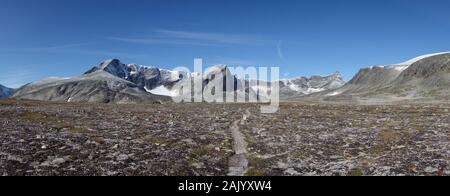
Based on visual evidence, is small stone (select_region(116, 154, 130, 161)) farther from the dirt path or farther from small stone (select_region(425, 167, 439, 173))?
small stone (select_region(425, 167, 439, 173))

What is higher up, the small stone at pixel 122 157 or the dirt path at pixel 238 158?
the small stone at pixel 122 157

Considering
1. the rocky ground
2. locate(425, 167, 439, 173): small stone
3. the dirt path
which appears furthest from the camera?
the dirt path

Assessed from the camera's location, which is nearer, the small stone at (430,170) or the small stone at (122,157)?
the small stone at (430,170)

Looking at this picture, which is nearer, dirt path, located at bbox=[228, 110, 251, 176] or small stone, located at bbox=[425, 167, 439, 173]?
small stone, located at bbox=[425, 167, 439, 173]

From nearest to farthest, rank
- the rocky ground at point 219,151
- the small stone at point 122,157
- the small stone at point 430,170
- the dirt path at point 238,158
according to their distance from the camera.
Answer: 1. the small stone at point 430,170
2. the rocky ground at point 219,151
3. the dirt path at point 238,158
4. the small stone at point 122,157

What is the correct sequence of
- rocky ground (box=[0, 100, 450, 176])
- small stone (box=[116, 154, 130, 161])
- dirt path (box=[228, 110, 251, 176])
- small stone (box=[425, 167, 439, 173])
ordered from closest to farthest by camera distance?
small stone (box=[425, 167, 439, 173]), rocky ground (box=[0, 100, 450, 176]), dirt path (box=[228, 110, 251, 176]), small stone (box=[116, 154, 130, 161])

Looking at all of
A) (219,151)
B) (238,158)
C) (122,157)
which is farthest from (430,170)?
(122,157)

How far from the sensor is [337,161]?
23047 millimetres

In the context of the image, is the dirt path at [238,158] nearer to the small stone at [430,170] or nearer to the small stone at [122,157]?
the small stone at [122,157]

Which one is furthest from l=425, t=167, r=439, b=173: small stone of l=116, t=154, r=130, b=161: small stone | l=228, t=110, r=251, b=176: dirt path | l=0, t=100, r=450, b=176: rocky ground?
l=116, t=154, r=130, b=161: small stone

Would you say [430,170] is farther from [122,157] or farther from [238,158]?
[122,157]

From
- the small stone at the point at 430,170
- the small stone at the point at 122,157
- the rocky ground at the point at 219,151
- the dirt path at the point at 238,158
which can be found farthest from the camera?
the small stone at the point at 122,157

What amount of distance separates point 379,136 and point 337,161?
9.87m

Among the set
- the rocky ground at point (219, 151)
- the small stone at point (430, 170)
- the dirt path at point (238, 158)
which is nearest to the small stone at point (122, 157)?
the rocky ground at point (219, 151)
